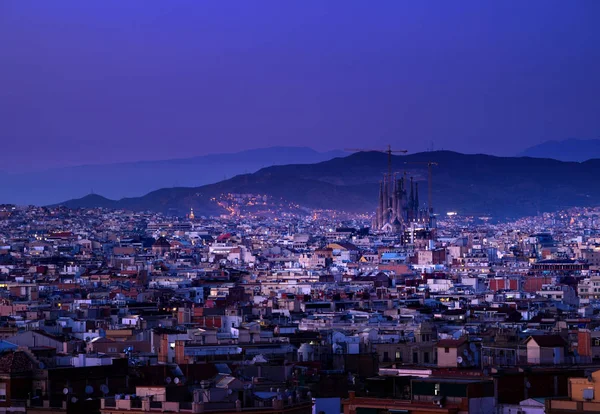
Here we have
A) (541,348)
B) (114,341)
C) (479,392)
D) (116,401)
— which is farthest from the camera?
(114,341)

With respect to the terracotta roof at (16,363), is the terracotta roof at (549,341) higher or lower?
higher

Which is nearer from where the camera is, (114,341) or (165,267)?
(114,341)

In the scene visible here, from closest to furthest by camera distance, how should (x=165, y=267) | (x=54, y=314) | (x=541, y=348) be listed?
(x=541, y=348) → (x=54, y=314) → (x=165, y=267)

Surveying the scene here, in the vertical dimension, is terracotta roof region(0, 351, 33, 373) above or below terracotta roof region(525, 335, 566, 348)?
below

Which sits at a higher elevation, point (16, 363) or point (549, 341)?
point (549, 341)

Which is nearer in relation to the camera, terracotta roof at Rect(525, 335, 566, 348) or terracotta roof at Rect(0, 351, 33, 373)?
terracotta roof at Rect(0, 351, 33, 373)

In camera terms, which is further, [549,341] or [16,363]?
[549,341]

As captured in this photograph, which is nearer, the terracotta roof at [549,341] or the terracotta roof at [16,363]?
the terracotta roof at [16,363]

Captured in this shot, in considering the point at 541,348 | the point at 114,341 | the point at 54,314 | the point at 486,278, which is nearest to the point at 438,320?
the point at 54,314

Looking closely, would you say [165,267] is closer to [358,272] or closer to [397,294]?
[358,272]
